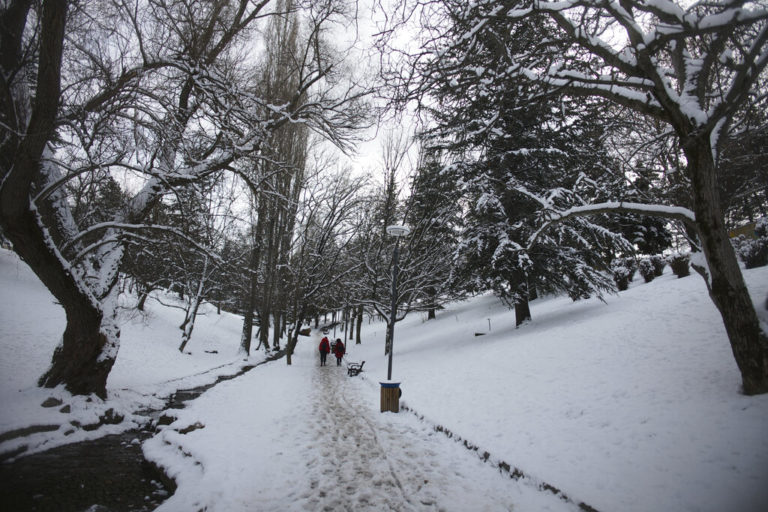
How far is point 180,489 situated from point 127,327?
689 inches

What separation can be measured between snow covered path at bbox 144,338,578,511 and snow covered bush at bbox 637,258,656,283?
575 inches

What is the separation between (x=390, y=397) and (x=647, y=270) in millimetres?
15038

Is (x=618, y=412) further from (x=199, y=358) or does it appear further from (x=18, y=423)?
(x=199, y=358)

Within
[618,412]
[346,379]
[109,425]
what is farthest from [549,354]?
[109,425]

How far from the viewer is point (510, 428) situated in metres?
5.61

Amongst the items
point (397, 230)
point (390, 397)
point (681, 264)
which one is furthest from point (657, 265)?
point (390, 397)

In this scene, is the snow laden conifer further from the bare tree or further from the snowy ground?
the bare tree

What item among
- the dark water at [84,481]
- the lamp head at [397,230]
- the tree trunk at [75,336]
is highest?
the lamp head at [397,230]

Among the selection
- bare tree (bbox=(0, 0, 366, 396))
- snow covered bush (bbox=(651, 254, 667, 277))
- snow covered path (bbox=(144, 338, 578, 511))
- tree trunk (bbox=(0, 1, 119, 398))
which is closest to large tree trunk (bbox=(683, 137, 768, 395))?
snow covered path (bbox=(144, 338, 578, 511))

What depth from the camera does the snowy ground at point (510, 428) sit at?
3.53 metres

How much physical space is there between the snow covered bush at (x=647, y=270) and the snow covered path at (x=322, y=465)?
14.6 m

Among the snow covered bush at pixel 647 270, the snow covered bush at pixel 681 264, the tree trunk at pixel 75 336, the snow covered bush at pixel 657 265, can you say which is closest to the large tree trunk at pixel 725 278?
the tree trunk at pixel 75 336

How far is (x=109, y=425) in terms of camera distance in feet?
20.0

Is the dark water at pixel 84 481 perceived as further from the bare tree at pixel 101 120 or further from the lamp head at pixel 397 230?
the lamp head at pixel 397 230
